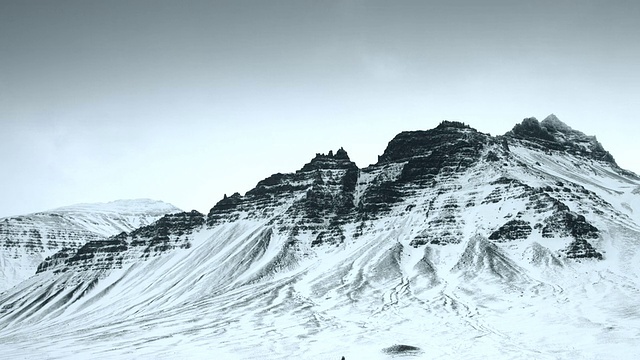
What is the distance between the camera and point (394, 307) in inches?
5007

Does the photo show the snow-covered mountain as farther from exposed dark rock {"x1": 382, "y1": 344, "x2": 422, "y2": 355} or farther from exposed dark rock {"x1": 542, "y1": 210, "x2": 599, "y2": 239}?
exposed dark rock {"x1": 542, "y1": 210, "x2": 599, "y2": 239}

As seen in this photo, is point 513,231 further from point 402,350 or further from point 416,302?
point 402,350

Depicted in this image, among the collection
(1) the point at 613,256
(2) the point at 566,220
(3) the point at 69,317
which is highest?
(2) the point at 566,220

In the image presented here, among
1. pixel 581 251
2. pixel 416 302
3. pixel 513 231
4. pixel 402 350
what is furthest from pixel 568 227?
pixel 402 350

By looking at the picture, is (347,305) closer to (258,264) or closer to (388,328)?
(388,328)

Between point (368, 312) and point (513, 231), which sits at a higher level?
point (513, 231)

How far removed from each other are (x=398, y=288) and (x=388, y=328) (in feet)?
Answer: 136

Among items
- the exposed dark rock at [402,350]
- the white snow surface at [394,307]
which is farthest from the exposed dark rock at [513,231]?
the exposed dark rock at [402,350]

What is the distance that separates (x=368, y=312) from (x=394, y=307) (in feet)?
23.4

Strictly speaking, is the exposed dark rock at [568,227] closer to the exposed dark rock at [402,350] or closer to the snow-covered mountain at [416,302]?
the snow-covered mountain at [416,302]

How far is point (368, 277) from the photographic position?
162 meters

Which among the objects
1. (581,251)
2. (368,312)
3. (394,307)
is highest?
(581,251)

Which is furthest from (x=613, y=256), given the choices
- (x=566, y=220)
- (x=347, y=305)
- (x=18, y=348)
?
(x=18, y=348)

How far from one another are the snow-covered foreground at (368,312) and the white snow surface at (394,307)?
399mm
